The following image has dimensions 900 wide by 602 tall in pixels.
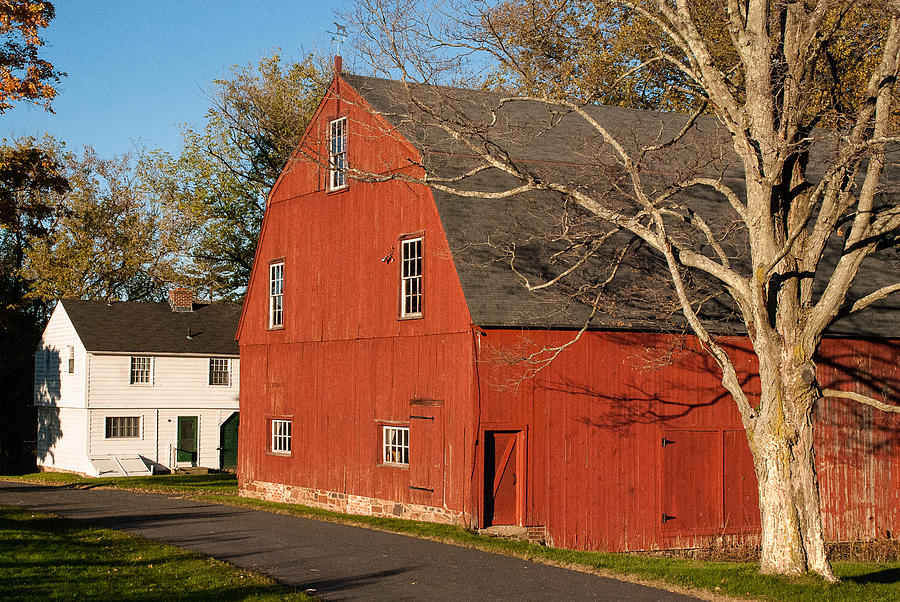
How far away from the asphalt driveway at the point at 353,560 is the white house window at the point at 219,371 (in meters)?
20.1

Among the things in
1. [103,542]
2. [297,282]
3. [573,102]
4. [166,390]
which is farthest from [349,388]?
[166,390]

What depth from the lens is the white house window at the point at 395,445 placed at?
71.3 ft

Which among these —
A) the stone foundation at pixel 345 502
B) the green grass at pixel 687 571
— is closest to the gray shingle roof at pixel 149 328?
the stone foundation at pixel 345 502

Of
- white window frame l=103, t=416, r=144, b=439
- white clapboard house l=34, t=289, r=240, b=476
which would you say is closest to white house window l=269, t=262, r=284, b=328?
white clapboard house l=34, t=289, r=240, b=476

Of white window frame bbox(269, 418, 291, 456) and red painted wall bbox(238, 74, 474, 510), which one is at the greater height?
red painted wall bbox(238, 74, 474, 510)

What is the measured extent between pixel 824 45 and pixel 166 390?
33.4 metres

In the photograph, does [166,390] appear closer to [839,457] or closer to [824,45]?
[839,457]

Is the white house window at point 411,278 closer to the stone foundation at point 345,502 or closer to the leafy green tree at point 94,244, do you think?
the stone foundation at point 345,502

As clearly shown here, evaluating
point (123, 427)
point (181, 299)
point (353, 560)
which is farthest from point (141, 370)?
point (353, 560)

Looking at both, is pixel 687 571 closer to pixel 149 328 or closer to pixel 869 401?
pixel 869 401

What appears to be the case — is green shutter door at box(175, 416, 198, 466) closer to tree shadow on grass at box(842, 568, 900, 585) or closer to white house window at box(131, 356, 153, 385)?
white house window at box(131, 356, 153, 385)

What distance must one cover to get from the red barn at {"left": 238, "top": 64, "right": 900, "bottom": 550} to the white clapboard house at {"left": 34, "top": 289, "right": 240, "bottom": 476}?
19282 mm

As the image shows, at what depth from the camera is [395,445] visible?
72.3 ft

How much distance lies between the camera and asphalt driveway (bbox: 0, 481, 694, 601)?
12.5 metres
